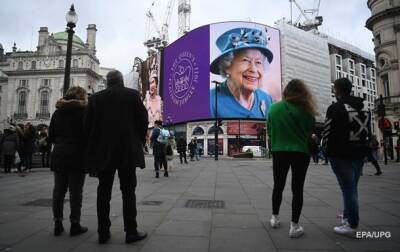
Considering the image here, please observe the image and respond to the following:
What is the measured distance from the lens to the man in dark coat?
3.46m

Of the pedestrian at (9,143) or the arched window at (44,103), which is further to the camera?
the arched window at (44,103)

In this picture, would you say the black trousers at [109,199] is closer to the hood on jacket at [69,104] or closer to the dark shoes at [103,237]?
the dark shoes at [103,237]

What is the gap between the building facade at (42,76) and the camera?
78375 millimetres

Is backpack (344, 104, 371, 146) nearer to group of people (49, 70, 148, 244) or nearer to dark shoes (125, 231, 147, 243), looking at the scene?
group of people (49, 70, 148, 244)

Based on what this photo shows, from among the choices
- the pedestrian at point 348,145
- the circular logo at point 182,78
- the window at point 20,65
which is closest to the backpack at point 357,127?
the pedestrian at point 348,145

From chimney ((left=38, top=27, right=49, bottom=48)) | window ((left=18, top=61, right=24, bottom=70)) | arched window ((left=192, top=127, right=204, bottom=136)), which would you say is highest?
chimney ((left=38, top=27, right=49, bottom=48))

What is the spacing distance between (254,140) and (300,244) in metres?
49.5

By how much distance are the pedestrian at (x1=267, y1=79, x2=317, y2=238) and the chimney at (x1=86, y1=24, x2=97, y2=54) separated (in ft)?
286

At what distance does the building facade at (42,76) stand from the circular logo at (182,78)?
26.3 meters

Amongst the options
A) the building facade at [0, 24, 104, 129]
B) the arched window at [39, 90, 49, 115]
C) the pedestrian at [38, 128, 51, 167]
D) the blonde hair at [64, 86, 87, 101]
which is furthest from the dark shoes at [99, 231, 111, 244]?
the arched window at [39, 90, 49, 115]

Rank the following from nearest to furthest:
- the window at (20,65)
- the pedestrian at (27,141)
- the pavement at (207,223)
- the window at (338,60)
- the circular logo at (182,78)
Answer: the pavement at (207,223) → the pedestrian at (27,141) → the circular logo at (182,78) → the window at (338,60) → the window at (20,65)

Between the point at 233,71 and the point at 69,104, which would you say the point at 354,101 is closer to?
the point at 69,104

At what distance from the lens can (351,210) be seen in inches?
152

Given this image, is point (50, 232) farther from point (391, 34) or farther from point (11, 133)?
point (391, 34)
